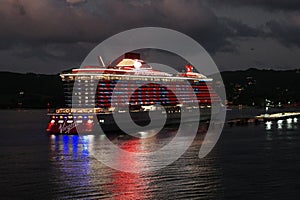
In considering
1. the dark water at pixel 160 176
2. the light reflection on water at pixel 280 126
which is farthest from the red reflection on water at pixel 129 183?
the light reflection on water at pixel 280 126

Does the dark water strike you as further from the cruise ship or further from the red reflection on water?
the cruise ship

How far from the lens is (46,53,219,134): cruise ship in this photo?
6025 centimetres

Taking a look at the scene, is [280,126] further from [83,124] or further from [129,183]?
[129,183]

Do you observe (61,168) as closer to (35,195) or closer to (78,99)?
(35,195)

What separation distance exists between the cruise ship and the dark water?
1681 centimetres

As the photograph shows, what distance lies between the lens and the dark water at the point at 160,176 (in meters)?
24.9

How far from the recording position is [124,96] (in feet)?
229

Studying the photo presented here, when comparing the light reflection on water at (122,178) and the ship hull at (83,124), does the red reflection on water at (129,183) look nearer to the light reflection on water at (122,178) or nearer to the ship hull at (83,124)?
the light reflection on water at (122,178)

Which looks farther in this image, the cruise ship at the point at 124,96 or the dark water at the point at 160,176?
the cruise ship at the point at 124,96

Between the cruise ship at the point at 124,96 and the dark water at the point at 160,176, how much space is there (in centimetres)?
1681

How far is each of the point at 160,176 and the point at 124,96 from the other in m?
40.8

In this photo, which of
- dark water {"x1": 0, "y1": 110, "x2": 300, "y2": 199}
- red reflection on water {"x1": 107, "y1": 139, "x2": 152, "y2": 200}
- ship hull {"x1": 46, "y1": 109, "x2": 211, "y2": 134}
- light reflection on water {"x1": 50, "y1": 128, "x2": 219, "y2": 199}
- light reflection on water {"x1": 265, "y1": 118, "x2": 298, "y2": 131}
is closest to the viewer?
red reflection on water {"x1": 107, "y1": 139, "x2": 152, "y2": 200}

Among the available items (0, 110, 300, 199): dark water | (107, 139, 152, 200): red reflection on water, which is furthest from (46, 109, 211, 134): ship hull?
(107, 139, 152, 200): red reflection on water

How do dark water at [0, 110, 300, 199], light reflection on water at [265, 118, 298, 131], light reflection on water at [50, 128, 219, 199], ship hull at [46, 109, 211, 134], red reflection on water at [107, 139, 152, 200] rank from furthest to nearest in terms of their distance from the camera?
1. light reflection on water at [265, 118, 298, 131]
2. ship hull at [46, 109, 211, 134]
3. light reflection on water at [50, 128, 219, 199]
4. dark water at [0, 110, 300, 199]
5. red reflection on water at [107, 139, 152, 200]
